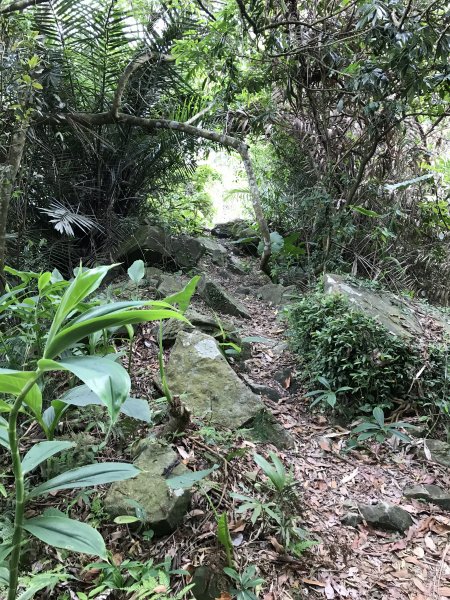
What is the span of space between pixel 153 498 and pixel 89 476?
75 centimetres

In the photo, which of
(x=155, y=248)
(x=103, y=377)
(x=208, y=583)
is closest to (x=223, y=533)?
(x=208, y=583)

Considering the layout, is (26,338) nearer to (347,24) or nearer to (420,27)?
(420,27)

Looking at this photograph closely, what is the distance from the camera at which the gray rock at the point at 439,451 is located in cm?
274

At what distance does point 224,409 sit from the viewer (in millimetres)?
2555

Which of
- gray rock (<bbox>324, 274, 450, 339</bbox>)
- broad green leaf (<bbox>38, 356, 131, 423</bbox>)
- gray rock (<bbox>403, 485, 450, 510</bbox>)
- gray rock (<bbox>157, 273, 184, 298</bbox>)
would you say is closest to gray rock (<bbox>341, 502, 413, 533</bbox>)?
gray rock (<bbox>403, 485, 450, 510</bbox>)

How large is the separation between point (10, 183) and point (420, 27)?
10.5 feet

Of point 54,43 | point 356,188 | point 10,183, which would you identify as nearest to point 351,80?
point 356,188

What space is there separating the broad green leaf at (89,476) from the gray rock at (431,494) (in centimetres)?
200

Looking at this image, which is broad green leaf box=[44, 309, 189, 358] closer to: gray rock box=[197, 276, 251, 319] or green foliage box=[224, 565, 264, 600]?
green foliage box=[224, 565, 264, 600]

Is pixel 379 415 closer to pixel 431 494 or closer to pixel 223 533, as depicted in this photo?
pixel 431 494

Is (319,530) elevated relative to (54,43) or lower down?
lower down

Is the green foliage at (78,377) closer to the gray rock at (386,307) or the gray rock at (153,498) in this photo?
the gray rock at (153,498)

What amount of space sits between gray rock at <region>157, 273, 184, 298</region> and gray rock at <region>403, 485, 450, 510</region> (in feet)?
7.88

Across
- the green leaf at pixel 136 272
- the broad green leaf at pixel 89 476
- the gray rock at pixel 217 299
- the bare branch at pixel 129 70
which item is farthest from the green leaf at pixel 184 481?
the bare branch at pixel 129 70
